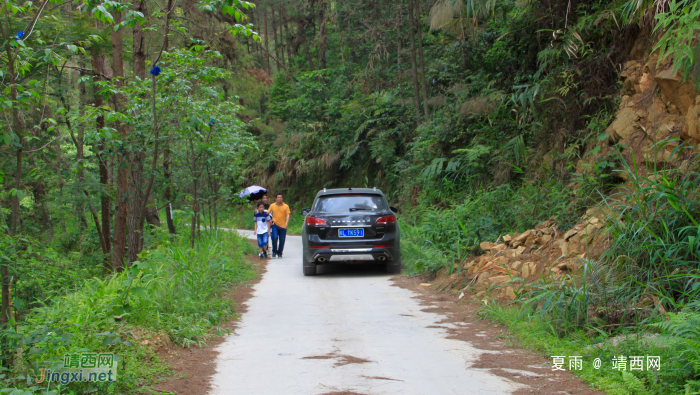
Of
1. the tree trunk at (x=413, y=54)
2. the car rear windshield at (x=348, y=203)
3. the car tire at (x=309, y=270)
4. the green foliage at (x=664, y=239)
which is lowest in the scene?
the car tire at (x=309, y=270)

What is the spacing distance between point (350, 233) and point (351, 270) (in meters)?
1.81

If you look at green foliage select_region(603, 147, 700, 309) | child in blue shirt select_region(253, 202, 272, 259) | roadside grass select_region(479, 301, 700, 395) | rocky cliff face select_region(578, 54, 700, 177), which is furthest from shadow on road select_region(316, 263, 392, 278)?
green foliage select_region(603, 147, 700, 309)

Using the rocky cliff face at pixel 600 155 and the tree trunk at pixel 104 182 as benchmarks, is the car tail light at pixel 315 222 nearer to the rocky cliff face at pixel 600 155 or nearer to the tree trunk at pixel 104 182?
the rocky cliff face at pixel 600 155

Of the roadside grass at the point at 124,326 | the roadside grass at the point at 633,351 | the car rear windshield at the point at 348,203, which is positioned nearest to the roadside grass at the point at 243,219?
the car rear windshield at the point at 348,203

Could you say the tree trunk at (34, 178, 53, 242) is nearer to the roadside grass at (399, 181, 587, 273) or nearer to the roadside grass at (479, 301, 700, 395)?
the roadside grass at (399, 181, 587, 273)

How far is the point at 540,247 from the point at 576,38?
4.71 metres

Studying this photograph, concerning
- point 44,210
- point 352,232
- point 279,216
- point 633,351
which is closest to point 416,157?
point 279,216

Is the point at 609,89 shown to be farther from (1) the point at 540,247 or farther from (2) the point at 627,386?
(2) the point at 627,386

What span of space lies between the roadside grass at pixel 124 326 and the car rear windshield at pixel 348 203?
288 cm

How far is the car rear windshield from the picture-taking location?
10703 mm

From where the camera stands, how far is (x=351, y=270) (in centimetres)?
1194

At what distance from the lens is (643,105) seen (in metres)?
8.58

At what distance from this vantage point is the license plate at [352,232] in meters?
10.4

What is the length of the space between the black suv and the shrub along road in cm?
133
